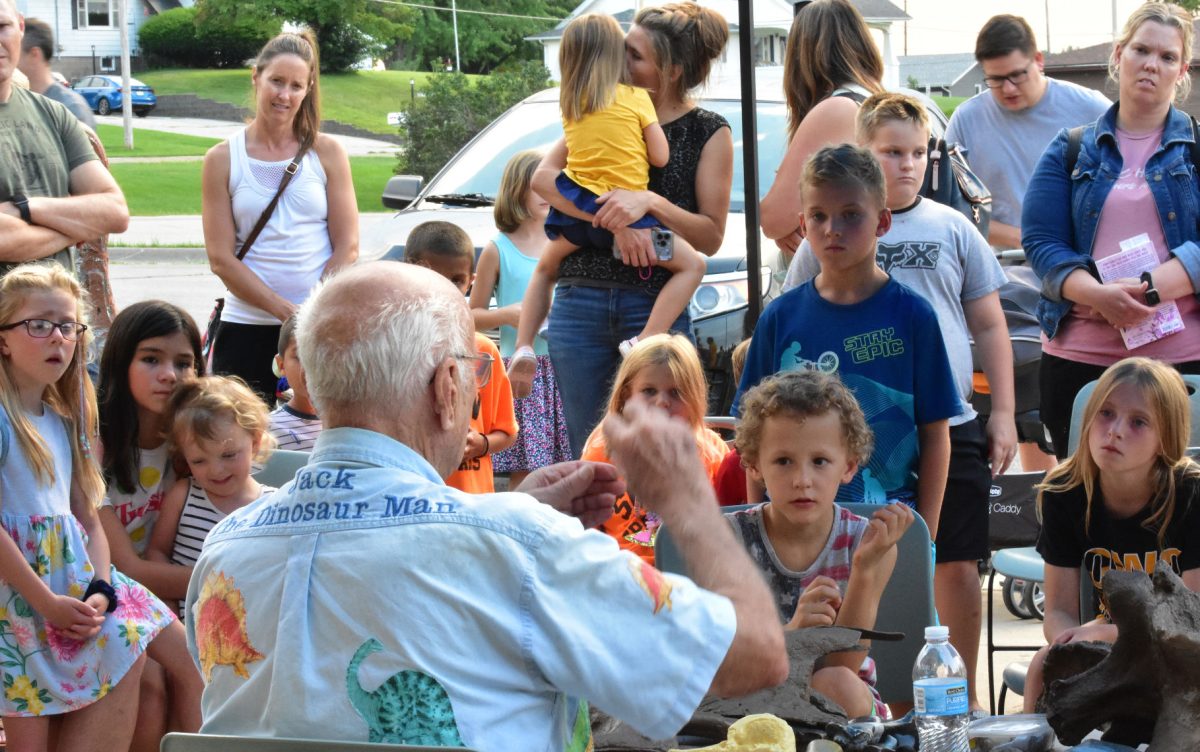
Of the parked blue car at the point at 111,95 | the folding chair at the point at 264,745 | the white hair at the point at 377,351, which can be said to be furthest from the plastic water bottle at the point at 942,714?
the parked blue car at the point at 111,95

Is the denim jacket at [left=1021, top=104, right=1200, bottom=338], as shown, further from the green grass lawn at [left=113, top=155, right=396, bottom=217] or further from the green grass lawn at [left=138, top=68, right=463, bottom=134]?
the green grass lawn at [left=138, top=68, right=463, bottom=134]

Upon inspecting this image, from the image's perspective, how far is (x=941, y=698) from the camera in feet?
7.84

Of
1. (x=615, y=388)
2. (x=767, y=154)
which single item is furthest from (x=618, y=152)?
(x=767, y=154)

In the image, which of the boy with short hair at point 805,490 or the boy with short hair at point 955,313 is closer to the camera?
the boy with short hair at point 805,490

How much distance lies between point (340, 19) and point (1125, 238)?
5158cm

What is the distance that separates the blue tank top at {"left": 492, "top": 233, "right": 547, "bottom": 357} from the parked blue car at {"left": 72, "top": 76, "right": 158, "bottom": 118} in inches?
1798

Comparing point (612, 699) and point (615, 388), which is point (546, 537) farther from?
point (615, 388)

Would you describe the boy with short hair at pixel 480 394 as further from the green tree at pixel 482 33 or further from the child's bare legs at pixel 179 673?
the green tree at pixel 482 33

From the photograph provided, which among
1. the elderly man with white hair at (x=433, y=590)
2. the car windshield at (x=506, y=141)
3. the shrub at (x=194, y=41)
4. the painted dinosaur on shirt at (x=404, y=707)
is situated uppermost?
the shrub at (x=194, y=41)

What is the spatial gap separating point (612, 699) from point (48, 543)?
2.23 meters

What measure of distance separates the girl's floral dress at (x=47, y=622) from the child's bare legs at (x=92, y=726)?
1.3 inches

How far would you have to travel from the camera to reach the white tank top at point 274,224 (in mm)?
5219

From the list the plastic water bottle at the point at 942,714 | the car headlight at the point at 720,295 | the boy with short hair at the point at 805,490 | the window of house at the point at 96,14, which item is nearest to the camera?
the plastic water bottle at the point at 942,714

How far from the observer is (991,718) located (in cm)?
251
